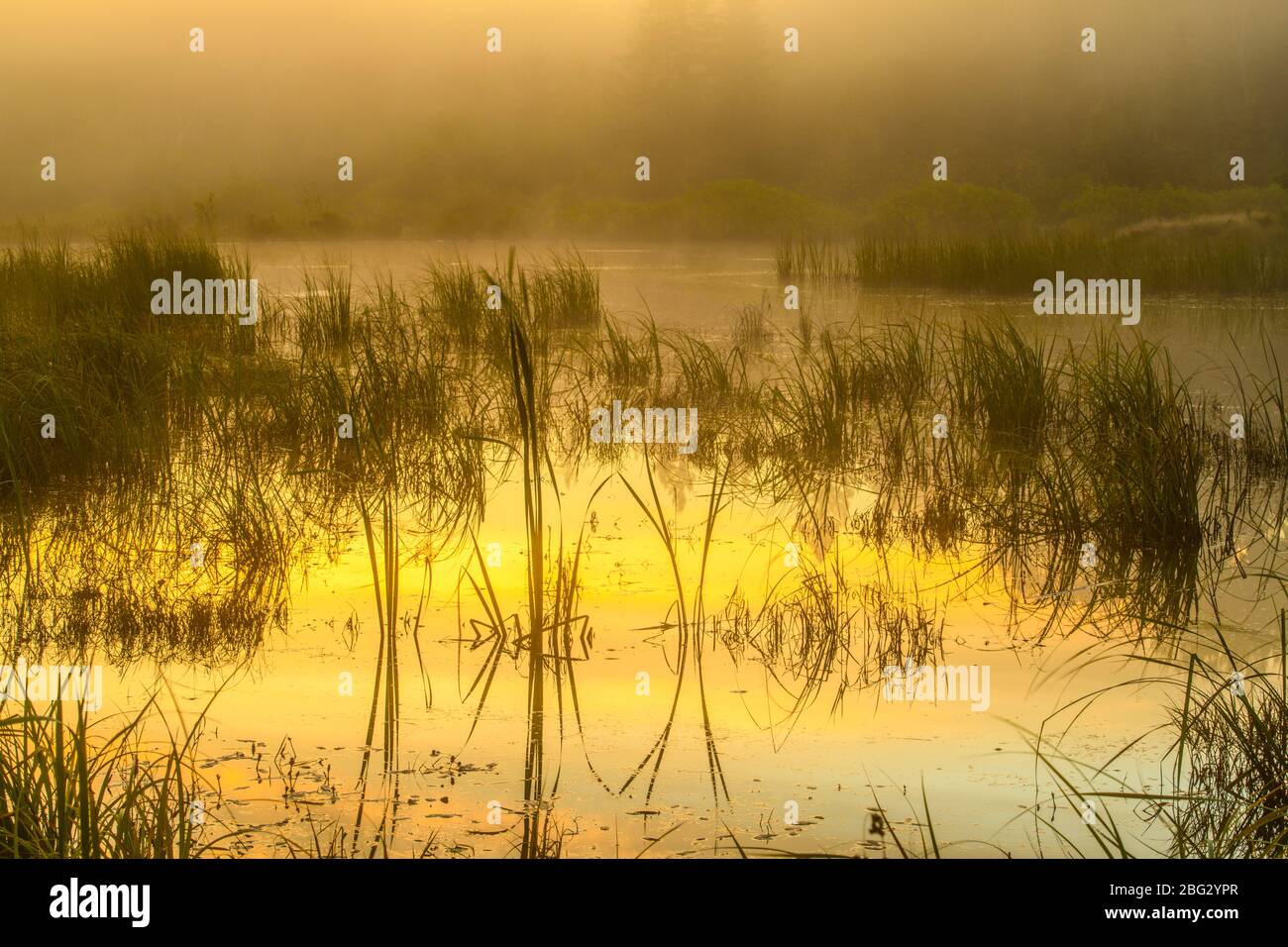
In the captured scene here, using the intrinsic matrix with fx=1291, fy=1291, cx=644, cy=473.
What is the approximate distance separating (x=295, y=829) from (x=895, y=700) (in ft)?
4.21

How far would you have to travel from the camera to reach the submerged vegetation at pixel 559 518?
2.33 m

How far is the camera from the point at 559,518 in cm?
406

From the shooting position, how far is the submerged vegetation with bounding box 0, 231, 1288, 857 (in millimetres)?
2334

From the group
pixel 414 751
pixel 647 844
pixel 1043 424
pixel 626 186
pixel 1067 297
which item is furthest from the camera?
pixel 626 186

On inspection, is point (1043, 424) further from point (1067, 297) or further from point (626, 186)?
point (626, 186)

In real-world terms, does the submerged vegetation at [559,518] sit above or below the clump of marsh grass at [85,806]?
above

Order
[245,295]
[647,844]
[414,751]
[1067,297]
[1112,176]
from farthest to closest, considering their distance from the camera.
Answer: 1. [1112,176]
2. [1067,297]
3. [245,295]
4. [414,751]
5. [647,844]

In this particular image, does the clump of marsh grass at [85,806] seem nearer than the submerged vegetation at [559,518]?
Yes

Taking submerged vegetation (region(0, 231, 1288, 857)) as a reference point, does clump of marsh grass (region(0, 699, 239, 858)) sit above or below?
below

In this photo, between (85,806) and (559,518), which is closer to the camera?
(85,806)

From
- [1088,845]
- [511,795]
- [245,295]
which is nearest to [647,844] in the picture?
[511,795]

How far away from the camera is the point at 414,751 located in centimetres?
246

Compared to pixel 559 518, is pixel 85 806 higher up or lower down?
lower down

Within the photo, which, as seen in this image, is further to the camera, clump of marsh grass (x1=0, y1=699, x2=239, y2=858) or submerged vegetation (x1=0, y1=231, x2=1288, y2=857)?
submerged vegetation (x1=0, y1=231, x2=1288, y2=857)
